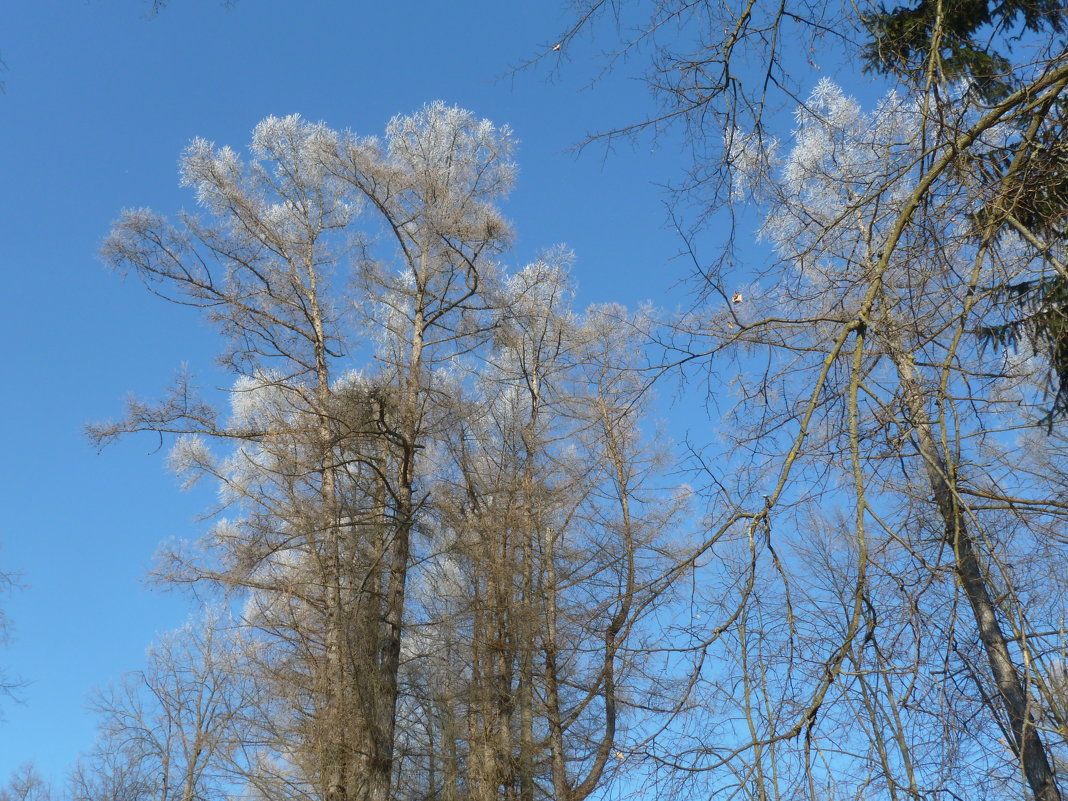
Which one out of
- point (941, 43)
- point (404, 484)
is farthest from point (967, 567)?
point (404, 484)

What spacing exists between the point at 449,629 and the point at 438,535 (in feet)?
3.51

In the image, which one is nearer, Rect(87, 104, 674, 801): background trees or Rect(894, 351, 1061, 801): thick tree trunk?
Rect(894, 351, 1061, 801): thick tree trunk

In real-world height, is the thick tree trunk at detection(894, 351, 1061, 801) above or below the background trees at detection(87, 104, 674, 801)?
below

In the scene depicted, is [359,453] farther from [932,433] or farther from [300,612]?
[932,433]

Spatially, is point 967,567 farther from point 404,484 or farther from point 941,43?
point 404,484

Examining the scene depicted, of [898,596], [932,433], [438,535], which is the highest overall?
[438,535]

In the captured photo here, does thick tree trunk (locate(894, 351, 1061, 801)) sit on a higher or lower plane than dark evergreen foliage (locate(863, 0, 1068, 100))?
lower

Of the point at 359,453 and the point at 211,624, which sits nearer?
the point at 359,453

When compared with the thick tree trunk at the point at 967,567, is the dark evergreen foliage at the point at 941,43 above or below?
above

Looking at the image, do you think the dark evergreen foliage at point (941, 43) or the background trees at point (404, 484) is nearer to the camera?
the dark evergreen foliage at point (941, 43)

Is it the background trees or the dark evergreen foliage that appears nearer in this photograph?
the dark evergreen foliage

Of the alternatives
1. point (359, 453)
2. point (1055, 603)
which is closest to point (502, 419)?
point (359, 453)

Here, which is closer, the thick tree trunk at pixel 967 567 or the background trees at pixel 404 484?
the thick tree trunk at pixel 967 567

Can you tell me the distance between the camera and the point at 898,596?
248 cm
